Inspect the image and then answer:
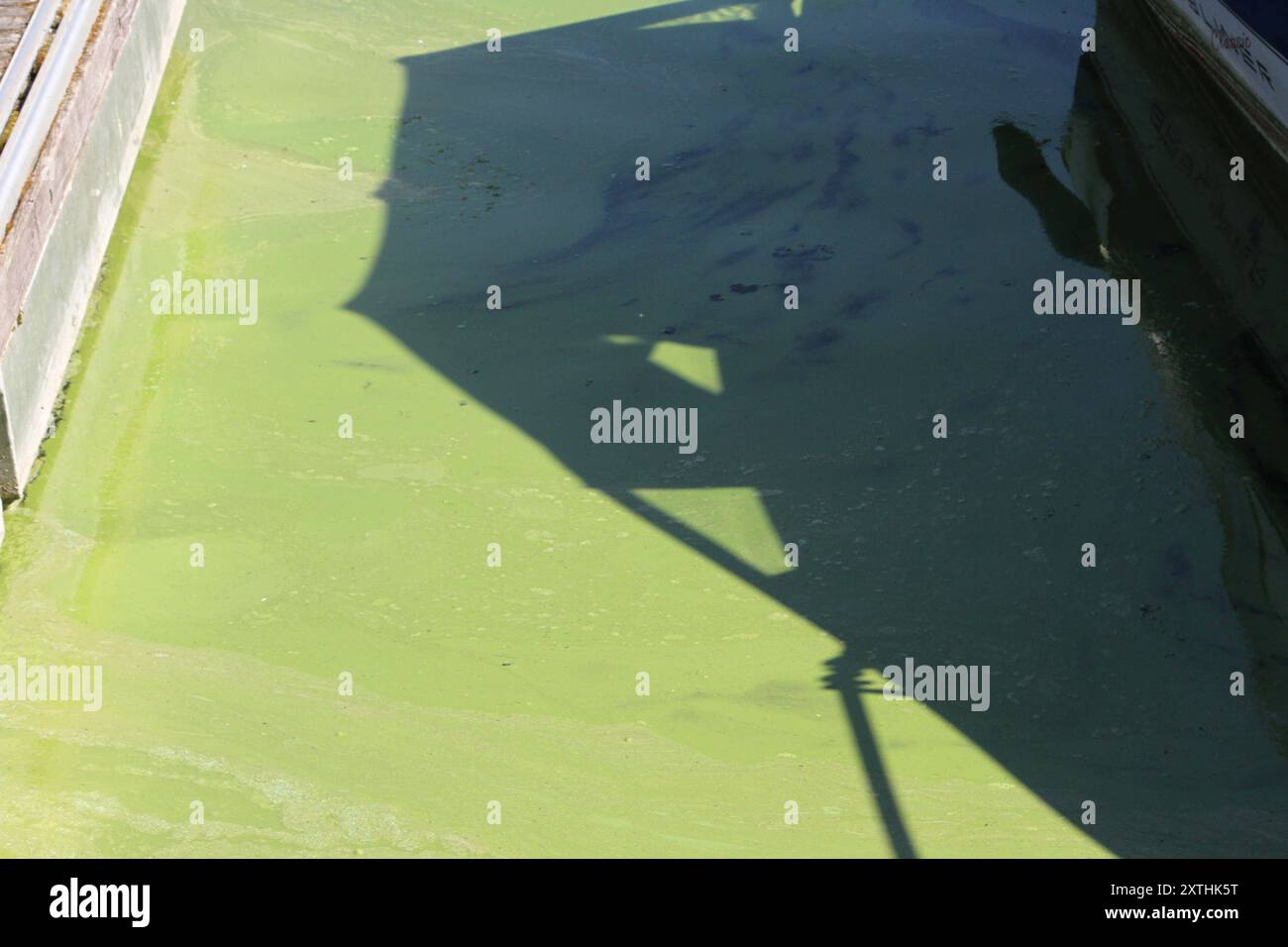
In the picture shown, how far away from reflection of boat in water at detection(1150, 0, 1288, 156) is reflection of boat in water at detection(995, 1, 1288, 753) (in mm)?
108

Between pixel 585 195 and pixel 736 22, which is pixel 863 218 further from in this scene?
pixel 736 22

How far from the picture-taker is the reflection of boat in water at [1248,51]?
20.1 ft

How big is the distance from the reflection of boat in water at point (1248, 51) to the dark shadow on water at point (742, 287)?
482 mm

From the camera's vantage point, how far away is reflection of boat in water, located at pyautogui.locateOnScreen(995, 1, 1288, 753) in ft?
15.3

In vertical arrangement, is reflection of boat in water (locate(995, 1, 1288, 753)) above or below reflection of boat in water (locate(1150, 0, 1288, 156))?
below

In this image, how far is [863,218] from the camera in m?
6.23

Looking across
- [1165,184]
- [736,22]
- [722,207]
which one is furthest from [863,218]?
[736,22]

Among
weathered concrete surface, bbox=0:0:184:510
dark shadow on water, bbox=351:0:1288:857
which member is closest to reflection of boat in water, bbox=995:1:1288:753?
dark shadow on water, bbox=351:0:1288:857

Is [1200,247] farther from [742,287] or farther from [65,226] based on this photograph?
[65,226]

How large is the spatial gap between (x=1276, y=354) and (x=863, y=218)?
5.43 feet

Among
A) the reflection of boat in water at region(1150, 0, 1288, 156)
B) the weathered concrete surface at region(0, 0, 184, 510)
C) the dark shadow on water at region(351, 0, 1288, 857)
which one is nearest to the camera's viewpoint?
the dark shadow on water at region(351, 0, 1288, 857)

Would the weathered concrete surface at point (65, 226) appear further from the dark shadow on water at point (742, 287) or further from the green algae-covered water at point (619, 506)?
the dark shadow on water at point (742, 287)

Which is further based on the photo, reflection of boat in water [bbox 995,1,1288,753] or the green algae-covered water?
reflection of boat in water [bbox 995,1,1288,753]

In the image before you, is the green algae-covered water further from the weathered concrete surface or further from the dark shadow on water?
the weathered concrete surface
